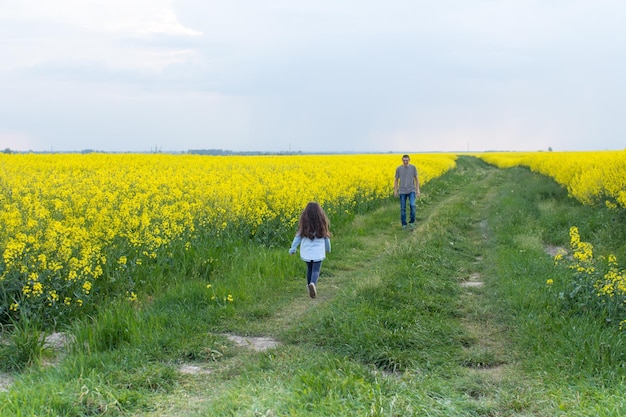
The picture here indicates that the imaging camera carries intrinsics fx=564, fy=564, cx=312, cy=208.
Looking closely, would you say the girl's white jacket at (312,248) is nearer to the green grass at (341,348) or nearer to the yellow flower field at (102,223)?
the green grass at (341,348)

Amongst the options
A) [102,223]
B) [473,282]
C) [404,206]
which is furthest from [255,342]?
[404,206]

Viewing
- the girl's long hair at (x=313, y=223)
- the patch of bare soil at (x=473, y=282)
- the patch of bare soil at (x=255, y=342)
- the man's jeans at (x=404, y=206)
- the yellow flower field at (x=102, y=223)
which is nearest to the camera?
the patch of bare soil at (x=255, y=342)

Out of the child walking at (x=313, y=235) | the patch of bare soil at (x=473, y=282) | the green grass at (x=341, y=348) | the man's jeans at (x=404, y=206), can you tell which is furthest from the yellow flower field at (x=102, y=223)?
the patch of bare soil at (x=473, y=282)

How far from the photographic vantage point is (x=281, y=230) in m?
11.2

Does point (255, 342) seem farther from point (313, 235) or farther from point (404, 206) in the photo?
point (404, 206)

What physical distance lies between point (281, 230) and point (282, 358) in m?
5.97

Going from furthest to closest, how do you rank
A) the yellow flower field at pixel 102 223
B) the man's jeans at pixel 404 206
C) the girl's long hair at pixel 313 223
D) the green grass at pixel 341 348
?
1. the man's jeans at pixel 404 206
2. the girl's long hair at pixel 313 223
3. the yellow flower field at pixel 102 223
4. the green grass at pixel 341 348

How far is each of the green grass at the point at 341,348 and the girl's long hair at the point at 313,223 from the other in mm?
866

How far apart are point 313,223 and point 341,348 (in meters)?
2.43

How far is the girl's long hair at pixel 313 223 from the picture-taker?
766cm

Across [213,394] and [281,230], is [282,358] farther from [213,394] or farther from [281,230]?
[281,230]

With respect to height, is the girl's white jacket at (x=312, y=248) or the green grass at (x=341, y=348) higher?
the girl's white jacket at (x=312, y=248)

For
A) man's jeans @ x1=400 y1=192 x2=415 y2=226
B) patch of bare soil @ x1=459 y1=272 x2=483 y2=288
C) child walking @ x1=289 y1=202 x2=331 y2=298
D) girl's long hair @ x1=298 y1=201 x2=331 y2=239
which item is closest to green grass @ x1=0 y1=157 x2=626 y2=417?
patch of bare soil @ x1=459 y1=272 x2=483 y2=288

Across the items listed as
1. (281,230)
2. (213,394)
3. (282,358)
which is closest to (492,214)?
(281,230)
